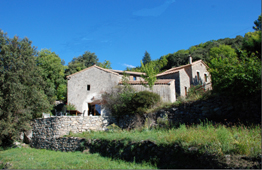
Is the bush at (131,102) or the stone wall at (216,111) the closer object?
the stone wall at (216,111)

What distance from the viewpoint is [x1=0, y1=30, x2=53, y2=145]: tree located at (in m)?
17.2

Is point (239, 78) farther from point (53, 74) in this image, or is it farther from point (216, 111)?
point (53, 74)

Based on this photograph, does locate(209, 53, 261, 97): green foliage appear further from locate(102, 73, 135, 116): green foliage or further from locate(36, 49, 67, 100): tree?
locate(36, 49, 67, 100): tree

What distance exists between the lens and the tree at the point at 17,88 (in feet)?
56.4

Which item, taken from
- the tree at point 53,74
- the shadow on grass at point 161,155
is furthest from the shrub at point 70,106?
the shadow on grass at point 161,155

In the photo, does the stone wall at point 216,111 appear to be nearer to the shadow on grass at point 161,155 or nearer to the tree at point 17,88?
the shadow on grass at point 161,155

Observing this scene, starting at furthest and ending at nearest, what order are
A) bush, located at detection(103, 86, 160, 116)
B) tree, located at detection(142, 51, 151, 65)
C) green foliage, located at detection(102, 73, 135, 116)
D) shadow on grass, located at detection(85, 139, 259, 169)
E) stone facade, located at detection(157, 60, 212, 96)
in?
1. tree, located at detection(142, 51, 151, 65)
2. stone facade, located at detection(157, 60, 212, 96)
3. green foliage, located at detection(102, 73, 135, 116)
4. bush, located at detection(103, 86, 160, 116)
5. shadow on grass, located at detection(85, 139, 259, 169)

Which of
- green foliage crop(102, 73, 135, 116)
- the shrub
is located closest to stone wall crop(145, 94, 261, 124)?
green foliage crop(102, 73, 135, 116)

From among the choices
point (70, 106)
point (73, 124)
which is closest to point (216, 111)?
point (73, 124)

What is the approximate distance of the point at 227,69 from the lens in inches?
423

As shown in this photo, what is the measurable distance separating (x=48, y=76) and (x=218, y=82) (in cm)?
2885

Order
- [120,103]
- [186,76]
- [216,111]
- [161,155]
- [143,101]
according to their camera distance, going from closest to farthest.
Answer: [161,155] < [216,111] < [143,101] < [120,103] < [186,76]

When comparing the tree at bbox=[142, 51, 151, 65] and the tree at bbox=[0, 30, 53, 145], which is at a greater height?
the tree at bbox=[142, 51, 151, 65]

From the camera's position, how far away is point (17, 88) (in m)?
17.7
